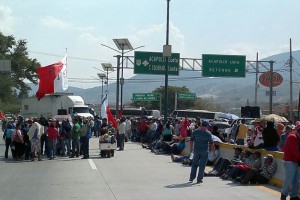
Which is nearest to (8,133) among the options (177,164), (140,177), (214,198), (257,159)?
(177,164)

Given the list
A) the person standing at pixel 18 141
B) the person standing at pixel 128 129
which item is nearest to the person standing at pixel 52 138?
the person standing at pixel 18 141

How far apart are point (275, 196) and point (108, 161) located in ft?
36.1

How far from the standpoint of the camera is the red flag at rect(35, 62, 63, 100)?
28453 millimetres

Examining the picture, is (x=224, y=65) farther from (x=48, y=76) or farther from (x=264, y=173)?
(x=264, y=173)

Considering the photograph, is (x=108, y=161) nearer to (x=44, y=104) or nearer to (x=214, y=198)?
(x=214, y=198)

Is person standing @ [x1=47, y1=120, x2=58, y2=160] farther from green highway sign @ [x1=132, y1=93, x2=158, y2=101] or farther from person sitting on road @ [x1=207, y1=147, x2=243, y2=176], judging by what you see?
green highway sign @ [x1=132, y1=93, x2=158, y2=101]

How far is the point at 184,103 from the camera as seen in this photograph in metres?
109

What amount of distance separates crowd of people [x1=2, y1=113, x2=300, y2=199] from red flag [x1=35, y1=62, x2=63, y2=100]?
63.9 inches

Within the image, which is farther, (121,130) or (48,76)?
(121,130)

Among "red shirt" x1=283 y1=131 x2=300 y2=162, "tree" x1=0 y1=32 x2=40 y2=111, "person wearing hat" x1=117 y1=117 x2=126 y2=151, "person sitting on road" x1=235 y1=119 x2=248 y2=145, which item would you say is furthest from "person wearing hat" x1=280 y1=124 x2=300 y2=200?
"tree" x1=0 y1=32 x2=40 y2=111

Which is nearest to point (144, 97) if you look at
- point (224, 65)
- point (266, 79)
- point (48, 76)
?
point (266, 79)

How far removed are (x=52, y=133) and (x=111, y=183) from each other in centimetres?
939

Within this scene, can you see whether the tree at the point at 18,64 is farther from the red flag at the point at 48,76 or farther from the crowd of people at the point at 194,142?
the red flag at the point at 48,76

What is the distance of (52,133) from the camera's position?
976 inches
